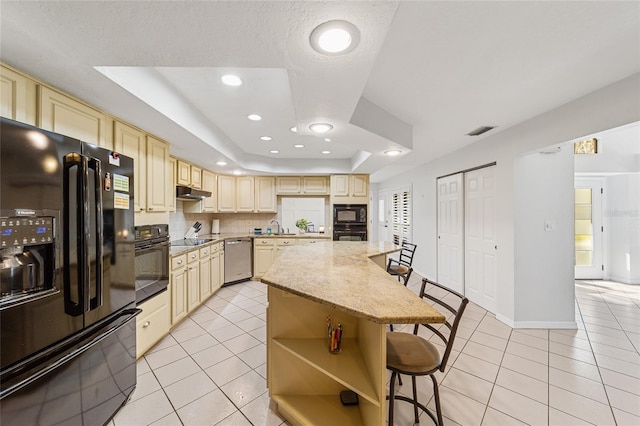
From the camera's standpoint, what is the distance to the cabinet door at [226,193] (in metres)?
4.74

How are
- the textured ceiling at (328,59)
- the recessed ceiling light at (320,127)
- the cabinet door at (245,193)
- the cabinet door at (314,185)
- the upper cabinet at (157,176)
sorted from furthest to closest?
the cabinet door at (314,185) → the cabinet door at (245,193) → the upper cabinet at (157,176) → the recessed ceiling light at (320,127) → the textured ceiling at (328,59)

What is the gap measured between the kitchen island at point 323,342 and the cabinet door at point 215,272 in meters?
2.46

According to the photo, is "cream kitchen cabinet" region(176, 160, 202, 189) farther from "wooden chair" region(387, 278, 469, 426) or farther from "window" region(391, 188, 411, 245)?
"window" region(391, 188, 411, 245)

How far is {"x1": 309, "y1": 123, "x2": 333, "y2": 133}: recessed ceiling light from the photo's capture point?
7.41 ft

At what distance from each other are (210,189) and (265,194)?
3.40 feet

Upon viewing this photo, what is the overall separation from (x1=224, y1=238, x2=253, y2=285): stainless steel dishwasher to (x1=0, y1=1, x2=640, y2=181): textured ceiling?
2.19 metres

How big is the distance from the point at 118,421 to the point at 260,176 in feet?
13.2

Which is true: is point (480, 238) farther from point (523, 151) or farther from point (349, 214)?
point (349, 214)

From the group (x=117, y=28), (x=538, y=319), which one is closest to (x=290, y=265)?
(x=117, y=28)

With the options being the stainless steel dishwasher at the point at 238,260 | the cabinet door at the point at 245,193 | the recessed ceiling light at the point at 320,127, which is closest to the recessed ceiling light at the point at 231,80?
the recessed ceiling light at the point at 320,127

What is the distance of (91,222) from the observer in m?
1.41

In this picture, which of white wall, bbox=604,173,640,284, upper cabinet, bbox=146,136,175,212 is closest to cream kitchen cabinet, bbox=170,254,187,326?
upper cabinet, bbox=146,136,175,212

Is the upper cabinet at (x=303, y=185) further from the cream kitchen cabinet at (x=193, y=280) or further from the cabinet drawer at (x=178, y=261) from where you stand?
the cabinet drawer at (x=178, y=261)

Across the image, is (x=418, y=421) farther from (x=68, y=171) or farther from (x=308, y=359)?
(x=68, y=171)
